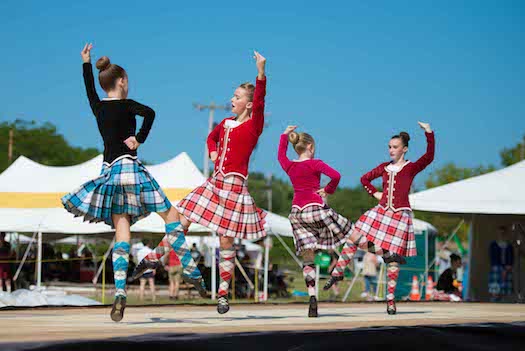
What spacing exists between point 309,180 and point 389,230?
1036mm

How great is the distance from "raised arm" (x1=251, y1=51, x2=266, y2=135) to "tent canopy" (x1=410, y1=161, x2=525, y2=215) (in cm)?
866

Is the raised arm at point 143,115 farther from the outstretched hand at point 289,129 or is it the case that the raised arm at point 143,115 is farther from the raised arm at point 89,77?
the outstretched hand at point 289,129

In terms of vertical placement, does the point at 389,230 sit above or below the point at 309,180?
below

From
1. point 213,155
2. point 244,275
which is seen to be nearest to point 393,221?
point 213,155

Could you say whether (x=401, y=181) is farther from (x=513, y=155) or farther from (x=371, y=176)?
(x=513, y=155)

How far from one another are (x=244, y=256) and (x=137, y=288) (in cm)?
813

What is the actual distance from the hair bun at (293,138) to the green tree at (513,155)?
52108 millimetres

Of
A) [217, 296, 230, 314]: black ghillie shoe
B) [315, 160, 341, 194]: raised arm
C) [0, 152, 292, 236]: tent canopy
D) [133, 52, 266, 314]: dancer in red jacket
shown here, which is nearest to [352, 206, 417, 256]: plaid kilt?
[315, 160, 341, 194]: raised arm

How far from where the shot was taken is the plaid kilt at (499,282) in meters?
15.5

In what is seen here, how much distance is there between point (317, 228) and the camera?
7.51 meters

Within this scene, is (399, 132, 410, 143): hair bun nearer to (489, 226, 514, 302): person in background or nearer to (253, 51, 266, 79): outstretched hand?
(253, 51, 266, 79): outstretched hand

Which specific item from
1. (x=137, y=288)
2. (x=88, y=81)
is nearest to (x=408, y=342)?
(x=88, y=81)

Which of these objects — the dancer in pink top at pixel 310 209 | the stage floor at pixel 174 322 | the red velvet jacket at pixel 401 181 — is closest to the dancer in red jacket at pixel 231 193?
the stage floor at pixel 174 322

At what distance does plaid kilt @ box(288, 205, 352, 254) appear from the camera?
7.42m
